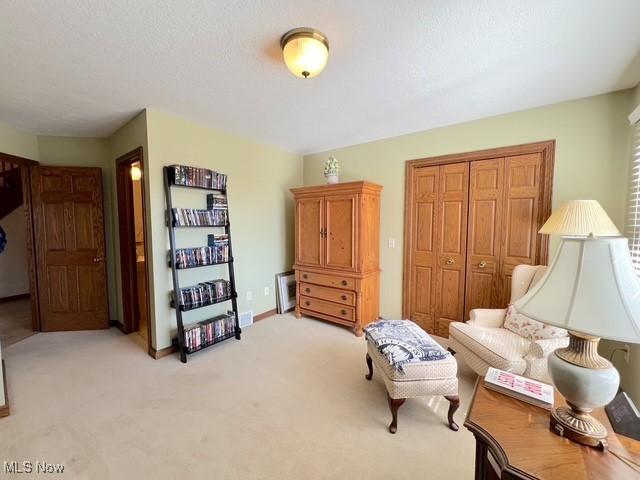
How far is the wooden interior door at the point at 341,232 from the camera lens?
3.16 m

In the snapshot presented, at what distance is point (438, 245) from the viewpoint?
3049 mm

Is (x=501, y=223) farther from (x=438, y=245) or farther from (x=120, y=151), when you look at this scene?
(x=120, y=151)

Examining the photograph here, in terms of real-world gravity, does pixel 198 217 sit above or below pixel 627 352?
above

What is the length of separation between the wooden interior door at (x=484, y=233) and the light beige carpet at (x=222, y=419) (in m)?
0.83

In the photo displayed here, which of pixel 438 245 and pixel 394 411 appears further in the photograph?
pixel 438 245

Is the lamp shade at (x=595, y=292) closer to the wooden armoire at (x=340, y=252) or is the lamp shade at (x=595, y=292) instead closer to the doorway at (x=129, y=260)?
the wooden armoire at (x=340, y=252)

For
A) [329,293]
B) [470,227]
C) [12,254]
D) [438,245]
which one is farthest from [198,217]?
[12,254]

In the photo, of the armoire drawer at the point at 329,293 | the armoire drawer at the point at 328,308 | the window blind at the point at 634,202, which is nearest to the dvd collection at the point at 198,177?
the armoire drawer at the point at 329,293

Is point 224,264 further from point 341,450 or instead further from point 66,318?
point 341,450

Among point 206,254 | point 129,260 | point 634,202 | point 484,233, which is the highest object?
point 634,202

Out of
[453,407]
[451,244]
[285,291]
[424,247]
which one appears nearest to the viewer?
[453,407]

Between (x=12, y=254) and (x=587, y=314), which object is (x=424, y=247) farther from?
(x=12, y=254)

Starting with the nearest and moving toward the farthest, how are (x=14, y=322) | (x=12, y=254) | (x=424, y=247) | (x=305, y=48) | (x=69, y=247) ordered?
1. (x=305, y=48)
2. (x=424, y=247)
3. (x=69, y=247)
4. (x=14, y=322)
5. (x=12, y=254)

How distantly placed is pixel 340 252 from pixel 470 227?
4.78 feet
